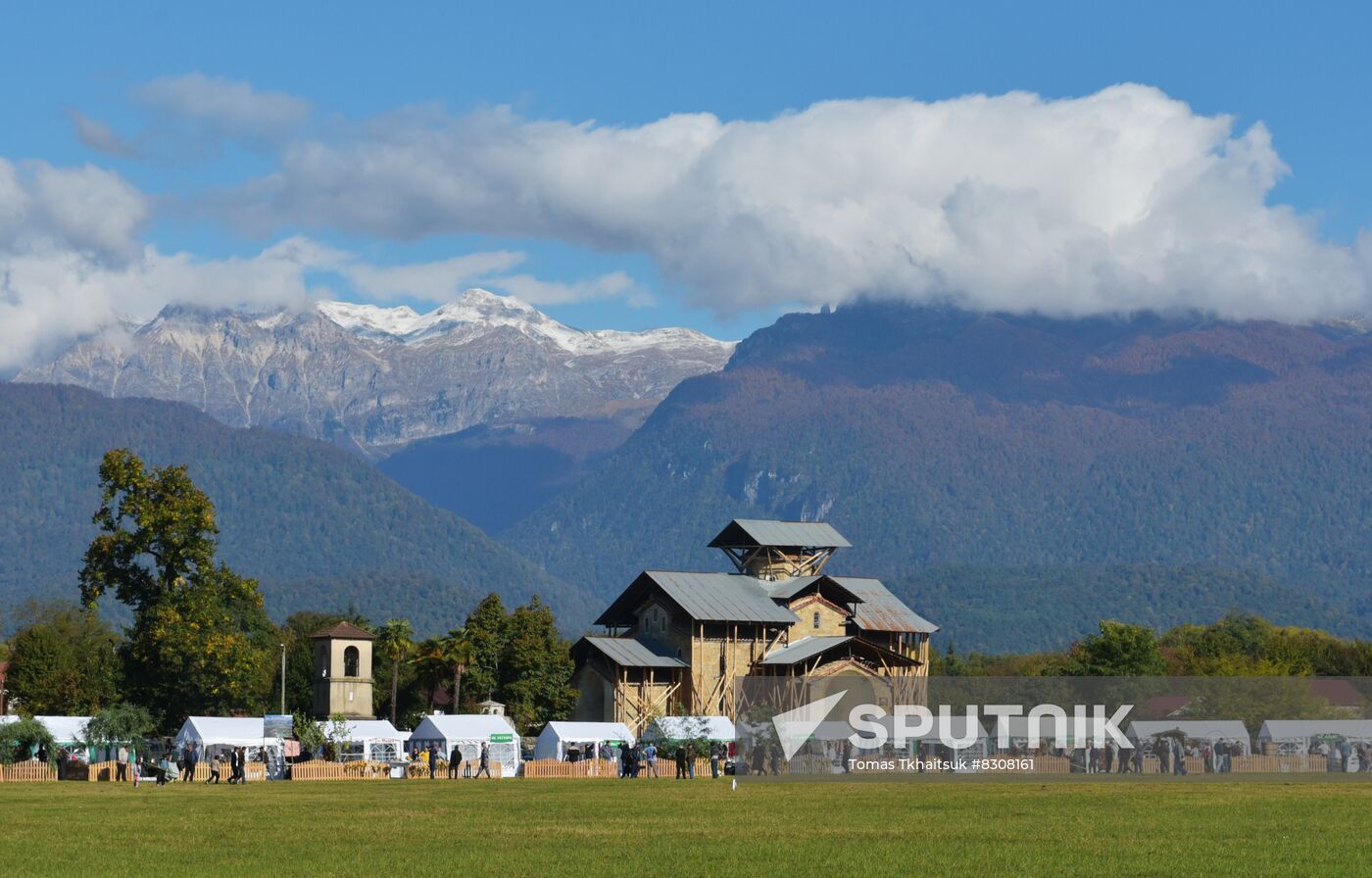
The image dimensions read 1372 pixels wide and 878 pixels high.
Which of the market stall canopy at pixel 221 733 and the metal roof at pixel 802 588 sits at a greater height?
the metal roof at pixel 802 588

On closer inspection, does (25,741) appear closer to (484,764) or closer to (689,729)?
(484,764)

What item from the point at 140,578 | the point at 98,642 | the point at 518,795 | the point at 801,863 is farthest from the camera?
the point at 98,642

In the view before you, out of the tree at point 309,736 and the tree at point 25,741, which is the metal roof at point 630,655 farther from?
the tree at point 25,741

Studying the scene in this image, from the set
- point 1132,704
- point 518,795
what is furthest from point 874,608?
point 518,795

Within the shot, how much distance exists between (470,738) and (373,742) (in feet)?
17.9

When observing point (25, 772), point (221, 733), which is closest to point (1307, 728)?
point (221, 733)

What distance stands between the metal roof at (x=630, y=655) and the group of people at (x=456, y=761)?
3058 centimetres

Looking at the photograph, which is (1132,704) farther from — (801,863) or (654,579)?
(801,863)

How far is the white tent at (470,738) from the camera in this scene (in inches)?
3703

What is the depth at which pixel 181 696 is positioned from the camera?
100 meters

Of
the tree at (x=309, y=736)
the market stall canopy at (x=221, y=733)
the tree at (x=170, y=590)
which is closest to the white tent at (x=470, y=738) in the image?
the tree at (x=309, y=736)

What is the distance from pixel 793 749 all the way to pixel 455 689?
116ft

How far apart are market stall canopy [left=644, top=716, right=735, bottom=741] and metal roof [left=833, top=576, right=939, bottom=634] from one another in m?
35.1

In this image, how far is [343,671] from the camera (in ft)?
389
